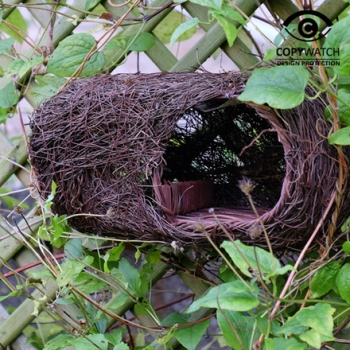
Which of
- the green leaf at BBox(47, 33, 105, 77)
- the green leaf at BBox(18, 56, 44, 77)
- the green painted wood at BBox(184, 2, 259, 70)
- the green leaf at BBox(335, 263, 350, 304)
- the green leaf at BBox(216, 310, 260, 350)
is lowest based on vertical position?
the green leaf at BBox(335, 263, 350, 304)

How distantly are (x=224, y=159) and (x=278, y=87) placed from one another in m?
0.44

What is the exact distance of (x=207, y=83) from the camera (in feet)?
2.71

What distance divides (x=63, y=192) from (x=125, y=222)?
128 millimetres

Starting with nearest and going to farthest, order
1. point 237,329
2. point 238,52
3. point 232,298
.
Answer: point 232,298
point 237,329
point 238,52

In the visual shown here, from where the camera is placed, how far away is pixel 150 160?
33.2 inches

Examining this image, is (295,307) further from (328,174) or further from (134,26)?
(134,26)

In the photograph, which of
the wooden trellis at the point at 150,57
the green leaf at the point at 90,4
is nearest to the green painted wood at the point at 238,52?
the wooden trellis at the point at 150,57

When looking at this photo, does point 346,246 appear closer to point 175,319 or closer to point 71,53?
point 175,319

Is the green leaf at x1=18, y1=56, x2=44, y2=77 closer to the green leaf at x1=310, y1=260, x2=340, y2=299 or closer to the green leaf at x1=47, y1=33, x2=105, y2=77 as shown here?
the green leaf at x1=47, y1=33, x2=105, y2=77

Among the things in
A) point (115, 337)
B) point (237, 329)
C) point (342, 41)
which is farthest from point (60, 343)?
point (342, 41)

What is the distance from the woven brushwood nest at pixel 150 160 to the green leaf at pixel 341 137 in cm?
2

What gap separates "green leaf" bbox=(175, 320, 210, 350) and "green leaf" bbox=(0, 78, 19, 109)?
62 cm

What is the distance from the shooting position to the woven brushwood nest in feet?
2.55

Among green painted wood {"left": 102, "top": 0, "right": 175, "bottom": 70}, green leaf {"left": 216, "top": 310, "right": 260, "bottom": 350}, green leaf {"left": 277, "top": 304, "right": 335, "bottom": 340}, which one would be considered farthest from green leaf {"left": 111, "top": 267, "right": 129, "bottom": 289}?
green painted wood {"left": 102, "top": 0, "right": 175, "bottom": 70}
